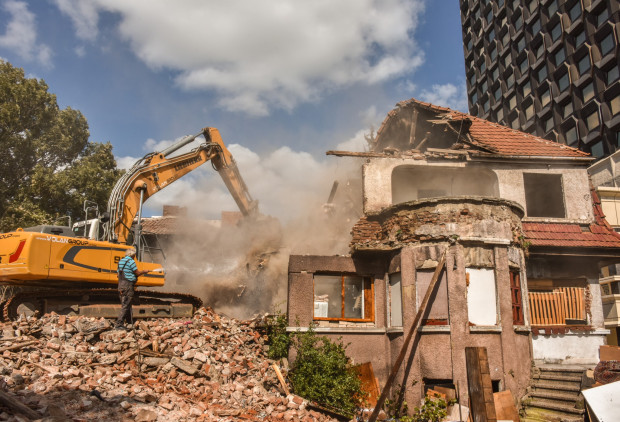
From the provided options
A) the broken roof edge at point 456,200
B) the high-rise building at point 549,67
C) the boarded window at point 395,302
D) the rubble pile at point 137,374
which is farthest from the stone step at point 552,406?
the high-rise building at point 549,67

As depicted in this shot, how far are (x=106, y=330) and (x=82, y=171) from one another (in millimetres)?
18456

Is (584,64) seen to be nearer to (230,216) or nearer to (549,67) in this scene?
(549,67)

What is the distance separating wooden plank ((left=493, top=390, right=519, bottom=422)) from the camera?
41.2 ft

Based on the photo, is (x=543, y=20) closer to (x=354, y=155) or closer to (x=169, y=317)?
(x=354, y=155)

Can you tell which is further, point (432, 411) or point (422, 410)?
point (422, 410)

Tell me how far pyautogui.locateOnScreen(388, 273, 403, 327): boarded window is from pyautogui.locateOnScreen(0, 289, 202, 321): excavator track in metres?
5.95

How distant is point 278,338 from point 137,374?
451 centimetres

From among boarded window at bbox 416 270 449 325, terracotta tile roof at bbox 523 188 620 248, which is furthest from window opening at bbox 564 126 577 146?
boarded window at bbox 416 270 449 325

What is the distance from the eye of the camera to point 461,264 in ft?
44.8

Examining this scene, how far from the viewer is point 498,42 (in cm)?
6003

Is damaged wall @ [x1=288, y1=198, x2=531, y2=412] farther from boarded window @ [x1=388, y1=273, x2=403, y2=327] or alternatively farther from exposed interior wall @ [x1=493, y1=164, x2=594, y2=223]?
exposed interior wall @ [x1=493, y1=164, x2=594, y2=223]

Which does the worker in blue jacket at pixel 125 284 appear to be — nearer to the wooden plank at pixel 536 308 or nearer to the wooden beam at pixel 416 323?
the wooden beam at pixel 416 323

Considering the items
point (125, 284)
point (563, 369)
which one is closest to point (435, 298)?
point (563, 369)

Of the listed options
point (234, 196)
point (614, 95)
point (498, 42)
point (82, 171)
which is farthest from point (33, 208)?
point (498, 42)
